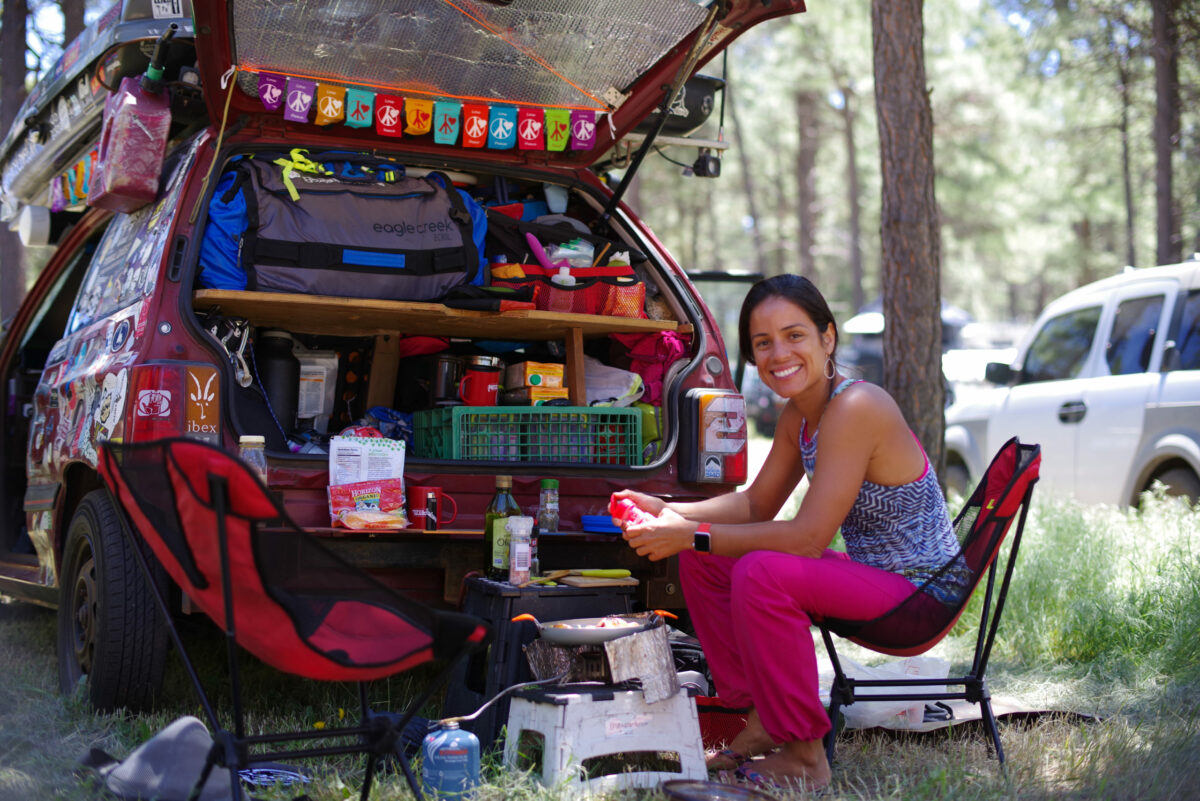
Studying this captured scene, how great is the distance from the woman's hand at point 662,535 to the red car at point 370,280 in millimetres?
521

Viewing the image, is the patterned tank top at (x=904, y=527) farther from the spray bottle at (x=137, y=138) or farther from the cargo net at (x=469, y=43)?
the spray bottle at (x=137, y=138)

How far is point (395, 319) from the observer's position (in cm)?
385

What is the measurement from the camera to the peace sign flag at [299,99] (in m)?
3.55

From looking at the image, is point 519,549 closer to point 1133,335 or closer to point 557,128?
point 557,128

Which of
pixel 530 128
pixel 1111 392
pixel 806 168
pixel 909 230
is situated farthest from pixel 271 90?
pixel 806 168

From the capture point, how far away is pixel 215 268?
348cm

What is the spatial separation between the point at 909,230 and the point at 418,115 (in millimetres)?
3035

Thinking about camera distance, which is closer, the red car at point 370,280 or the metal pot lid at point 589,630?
the metal pot lid at point 589,630

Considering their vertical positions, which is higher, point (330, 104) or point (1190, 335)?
point (330, 104)

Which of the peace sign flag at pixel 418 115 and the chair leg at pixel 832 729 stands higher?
the peace sign flag at pixel 418 115

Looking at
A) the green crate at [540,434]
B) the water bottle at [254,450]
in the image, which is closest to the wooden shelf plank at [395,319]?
the green crate at [540,434]

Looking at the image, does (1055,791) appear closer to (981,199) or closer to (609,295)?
(609,295)

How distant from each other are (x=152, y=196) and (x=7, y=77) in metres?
4.87

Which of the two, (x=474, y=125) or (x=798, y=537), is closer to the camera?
(x=798, y=537)
